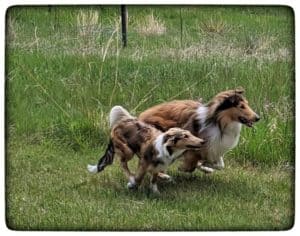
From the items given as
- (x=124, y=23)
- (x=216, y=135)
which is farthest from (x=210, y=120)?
(x=124, y=23)

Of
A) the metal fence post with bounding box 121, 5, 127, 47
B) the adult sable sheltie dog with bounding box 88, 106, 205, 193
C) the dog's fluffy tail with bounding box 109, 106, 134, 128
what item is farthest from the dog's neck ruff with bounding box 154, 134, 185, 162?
the metal fence post with bounding box 121, 5, 127, 47

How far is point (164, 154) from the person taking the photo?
295 centimetres

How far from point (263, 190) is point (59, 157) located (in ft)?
1.62

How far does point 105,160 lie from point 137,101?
0.16 m

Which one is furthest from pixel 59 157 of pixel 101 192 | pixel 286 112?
pixel 286 112

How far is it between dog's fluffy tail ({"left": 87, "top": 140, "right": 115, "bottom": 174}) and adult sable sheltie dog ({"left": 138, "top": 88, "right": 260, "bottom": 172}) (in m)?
0.10

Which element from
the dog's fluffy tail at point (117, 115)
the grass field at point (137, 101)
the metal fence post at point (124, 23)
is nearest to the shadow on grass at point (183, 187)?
the grass field at point (137, 101)

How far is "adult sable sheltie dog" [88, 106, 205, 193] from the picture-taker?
116 inches

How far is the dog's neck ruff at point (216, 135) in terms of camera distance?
2977mm

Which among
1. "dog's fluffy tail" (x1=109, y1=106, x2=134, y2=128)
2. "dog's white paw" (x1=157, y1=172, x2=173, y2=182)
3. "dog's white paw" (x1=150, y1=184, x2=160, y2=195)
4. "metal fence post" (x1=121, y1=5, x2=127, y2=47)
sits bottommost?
"dog's white paw" (x1=150, y1=184, x2=160, y2=195)

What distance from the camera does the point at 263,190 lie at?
300 cm

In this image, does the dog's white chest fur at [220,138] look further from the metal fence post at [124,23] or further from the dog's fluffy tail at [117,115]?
the metal fence post at [124,23]

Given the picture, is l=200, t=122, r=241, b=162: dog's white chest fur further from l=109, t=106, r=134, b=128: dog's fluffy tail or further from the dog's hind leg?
l=109, t=106, r=134, b=128: dog's fluffy tail

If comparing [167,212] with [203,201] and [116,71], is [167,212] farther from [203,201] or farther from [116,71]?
[116,71]
